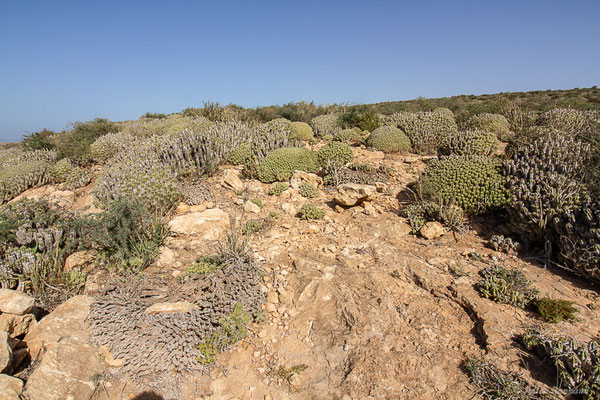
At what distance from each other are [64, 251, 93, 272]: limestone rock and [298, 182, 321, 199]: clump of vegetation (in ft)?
13.0

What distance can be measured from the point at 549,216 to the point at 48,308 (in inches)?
262

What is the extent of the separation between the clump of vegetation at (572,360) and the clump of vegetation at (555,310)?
13.5 inches

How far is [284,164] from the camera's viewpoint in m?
7.27

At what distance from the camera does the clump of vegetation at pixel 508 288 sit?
3250 millimetres

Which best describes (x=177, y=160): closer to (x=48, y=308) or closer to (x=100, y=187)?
(x=100, y=187)

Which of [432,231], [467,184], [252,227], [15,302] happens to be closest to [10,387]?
[15,302]

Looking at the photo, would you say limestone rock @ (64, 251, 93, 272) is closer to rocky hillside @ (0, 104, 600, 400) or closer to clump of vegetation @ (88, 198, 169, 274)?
rocky hillside @ (0, 104, 600, 400)

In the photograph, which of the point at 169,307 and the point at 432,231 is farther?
the point at 432,231

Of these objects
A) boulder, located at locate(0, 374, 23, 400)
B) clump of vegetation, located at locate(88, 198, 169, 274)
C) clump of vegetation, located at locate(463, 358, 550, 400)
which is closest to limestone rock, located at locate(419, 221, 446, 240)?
clump of vegetation, located at locate(463, 358, 550, 400)

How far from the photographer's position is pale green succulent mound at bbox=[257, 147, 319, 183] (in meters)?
7.16

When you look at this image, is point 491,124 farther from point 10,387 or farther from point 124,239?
point 10,387

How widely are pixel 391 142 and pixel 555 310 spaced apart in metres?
6.46

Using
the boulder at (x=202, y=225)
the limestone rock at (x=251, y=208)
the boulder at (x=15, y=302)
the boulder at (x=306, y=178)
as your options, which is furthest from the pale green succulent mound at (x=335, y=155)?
the boulder at (x=15, y=302)

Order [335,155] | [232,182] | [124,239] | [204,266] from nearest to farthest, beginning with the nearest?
[204,266] → [124,239] → [232,182] → [335,155]
